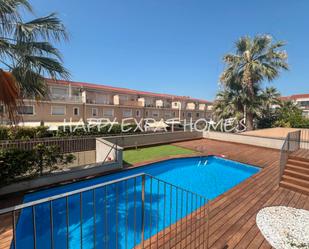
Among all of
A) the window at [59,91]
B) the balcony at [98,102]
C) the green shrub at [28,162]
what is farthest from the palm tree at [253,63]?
the window at [59,91]

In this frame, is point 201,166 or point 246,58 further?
point 246,58

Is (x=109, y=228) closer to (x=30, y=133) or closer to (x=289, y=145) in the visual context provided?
(x=289, y=145)

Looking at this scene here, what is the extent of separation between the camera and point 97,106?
1052 inches

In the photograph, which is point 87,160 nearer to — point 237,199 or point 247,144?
point 237,199

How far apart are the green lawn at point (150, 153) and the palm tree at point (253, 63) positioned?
9.03 meters

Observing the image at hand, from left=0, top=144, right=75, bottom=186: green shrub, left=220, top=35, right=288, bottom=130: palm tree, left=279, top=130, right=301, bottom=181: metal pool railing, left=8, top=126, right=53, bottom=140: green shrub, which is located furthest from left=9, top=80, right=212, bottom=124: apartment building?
left=279, top=130, right=301, bottom=181: metal pool railing

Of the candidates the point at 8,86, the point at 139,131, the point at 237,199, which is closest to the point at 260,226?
the point at 237,199

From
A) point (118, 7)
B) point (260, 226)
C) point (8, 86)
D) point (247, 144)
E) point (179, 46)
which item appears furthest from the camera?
point (179, 46)

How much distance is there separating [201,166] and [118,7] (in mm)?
11246

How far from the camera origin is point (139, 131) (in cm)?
2017

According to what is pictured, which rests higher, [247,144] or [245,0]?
[245,0]

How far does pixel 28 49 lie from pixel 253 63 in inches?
701

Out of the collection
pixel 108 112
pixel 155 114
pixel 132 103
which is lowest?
pixel 155 114

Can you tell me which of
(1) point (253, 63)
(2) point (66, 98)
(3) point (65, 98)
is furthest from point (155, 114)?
(1) point (253, 63)
